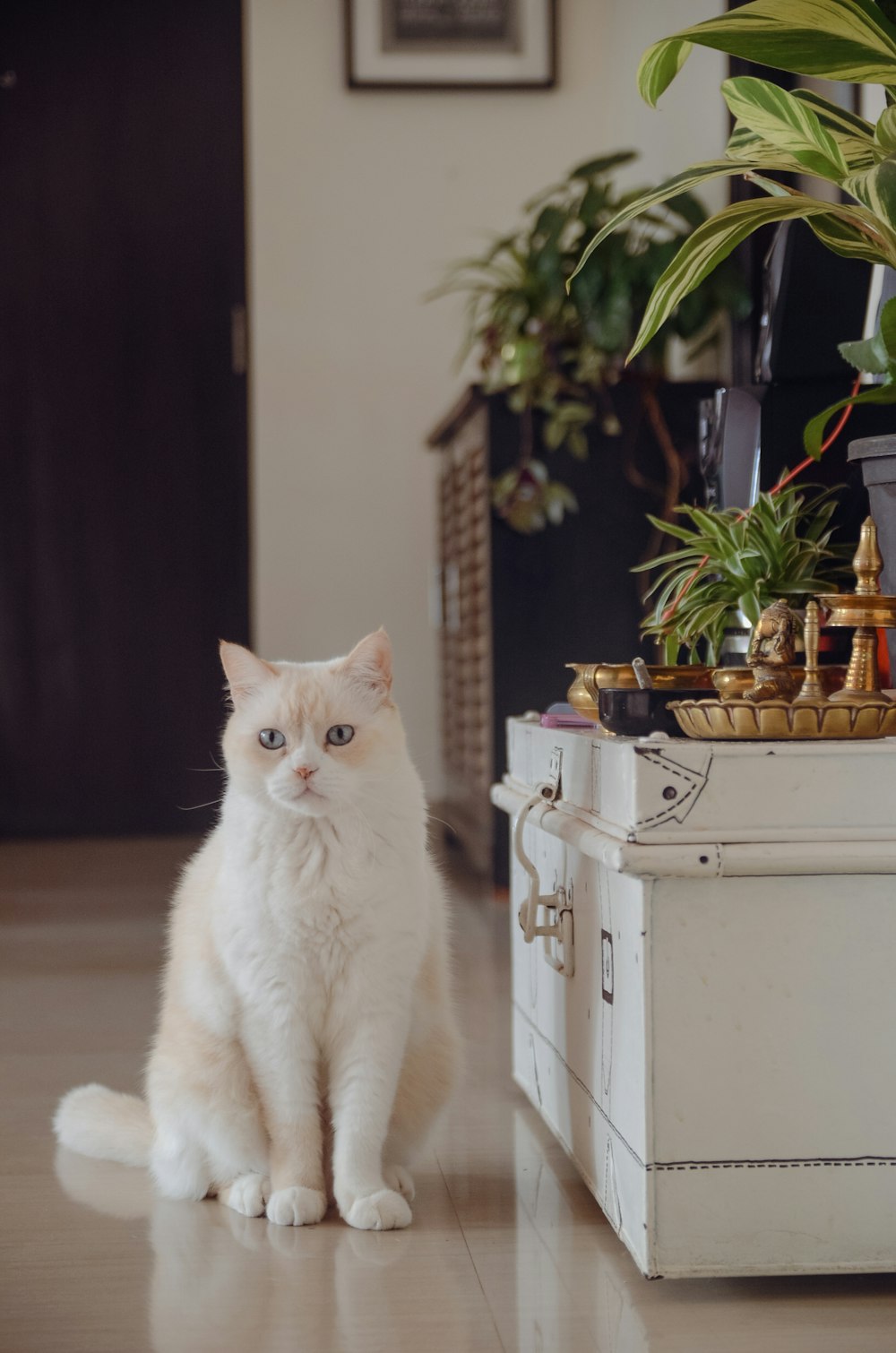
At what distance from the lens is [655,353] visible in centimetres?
300

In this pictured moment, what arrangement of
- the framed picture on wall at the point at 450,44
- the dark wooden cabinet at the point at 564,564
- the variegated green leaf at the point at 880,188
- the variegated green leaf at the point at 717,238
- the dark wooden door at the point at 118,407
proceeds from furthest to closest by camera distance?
the dark wooden door at the point at 118,407 < the framed picture on wall at the point at 450,44 < the dark wooden cabinet at the point at 564,564 < the variegated green leaf at the point at 717,238 < the variegated green leaf at the point at 880,188

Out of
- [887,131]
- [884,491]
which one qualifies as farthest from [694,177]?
[884,491]

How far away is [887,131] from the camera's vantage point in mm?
1158

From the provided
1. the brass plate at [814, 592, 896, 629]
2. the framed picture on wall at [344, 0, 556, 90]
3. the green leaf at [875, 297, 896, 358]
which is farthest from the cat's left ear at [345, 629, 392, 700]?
the framed picture on wall at [344, 0, 556, 90]

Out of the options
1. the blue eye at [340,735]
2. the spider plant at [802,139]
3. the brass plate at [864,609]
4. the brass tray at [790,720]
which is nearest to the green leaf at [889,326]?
the spider plant at [802,139]

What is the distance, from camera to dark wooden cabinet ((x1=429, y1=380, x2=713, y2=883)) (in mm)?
3045

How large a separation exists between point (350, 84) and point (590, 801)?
3.54 metres

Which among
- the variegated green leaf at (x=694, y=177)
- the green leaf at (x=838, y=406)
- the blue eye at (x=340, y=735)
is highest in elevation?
the variegated green leaf at (x=694, y=177)

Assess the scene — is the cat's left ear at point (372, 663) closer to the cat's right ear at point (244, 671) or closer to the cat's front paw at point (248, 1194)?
the cat's right ear at point (244, 671)

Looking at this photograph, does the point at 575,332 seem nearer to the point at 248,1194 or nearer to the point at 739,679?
the point at 739,679

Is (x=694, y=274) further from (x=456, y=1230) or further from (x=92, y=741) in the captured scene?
(x=92, y=741)

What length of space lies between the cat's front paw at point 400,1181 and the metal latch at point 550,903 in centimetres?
25

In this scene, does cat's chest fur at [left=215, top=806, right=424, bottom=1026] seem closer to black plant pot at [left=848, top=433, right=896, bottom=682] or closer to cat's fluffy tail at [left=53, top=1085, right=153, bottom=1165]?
cat's fluffy tail at [left=53, top=1085, right=153, bottom=1165]

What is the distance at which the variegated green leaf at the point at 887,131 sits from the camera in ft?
3.80
